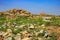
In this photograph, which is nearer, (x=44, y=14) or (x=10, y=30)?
(x=10, y=30)

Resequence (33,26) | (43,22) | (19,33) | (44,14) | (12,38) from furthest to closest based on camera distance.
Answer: (44,14) → (43,22) → (33,26) → (19,33) → (12,38)

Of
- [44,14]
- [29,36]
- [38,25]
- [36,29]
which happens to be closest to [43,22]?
[38,25]

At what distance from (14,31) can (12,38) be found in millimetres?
945

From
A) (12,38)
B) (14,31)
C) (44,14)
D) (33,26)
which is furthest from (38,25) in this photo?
(44,14)

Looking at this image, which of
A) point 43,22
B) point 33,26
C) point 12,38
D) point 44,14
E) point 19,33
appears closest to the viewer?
point 12,38

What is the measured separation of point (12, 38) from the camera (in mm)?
8508

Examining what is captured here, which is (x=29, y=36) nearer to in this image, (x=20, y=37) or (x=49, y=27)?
(x=20, y=37)

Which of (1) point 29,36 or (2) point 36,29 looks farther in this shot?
(2) point 36,29

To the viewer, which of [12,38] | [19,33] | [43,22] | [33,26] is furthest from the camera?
[43,22]

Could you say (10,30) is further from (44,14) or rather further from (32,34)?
(44,14)

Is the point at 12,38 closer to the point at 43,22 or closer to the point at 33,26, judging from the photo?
the point at 33,26

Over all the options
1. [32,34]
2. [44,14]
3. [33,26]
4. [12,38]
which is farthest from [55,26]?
[44,14]

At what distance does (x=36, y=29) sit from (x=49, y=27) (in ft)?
2.45

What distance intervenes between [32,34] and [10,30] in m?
1.07
